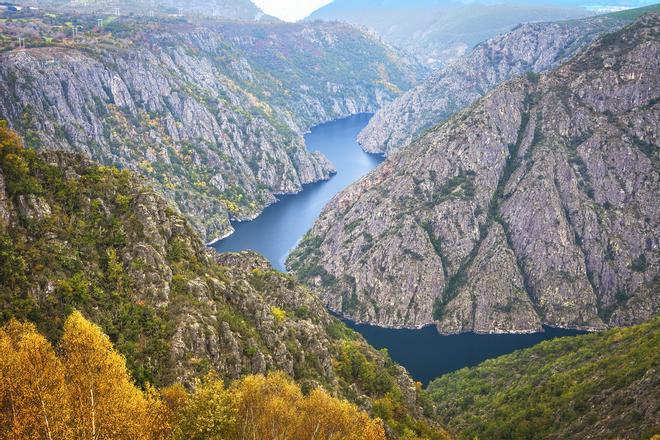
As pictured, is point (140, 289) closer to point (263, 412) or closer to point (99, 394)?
point (263, 412)

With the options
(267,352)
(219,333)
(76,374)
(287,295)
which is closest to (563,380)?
(287,295)

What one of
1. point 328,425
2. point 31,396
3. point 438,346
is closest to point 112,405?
point 31,396

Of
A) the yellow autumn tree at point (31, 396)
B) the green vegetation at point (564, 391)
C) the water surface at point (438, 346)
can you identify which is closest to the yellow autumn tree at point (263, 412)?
the yellow autumn tree at point (31, 396)

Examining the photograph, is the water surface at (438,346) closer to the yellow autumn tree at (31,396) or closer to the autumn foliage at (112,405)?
the autumn foliage at (112,405)

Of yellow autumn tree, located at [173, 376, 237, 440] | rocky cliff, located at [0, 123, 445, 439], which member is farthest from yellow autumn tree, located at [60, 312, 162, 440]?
rocky cliff, located at [0, 123, 445, 439]

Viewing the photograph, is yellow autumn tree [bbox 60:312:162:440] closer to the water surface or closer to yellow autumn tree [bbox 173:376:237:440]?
yellow autumn tree [bbox 173:376:237:440]
